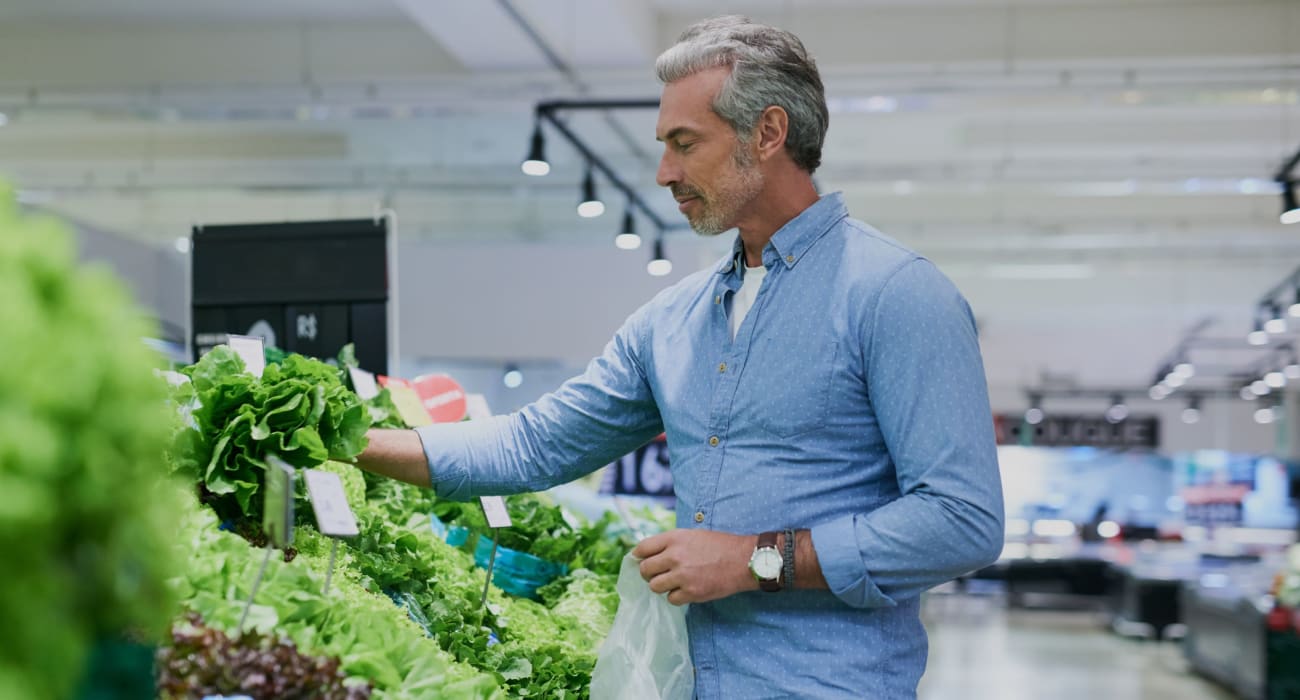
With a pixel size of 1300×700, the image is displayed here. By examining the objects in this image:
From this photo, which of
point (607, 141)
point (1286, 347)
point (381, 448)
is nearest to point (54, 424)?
point (381, 448)

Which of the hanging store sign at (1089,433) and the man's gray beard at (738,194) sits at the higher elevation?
the man's gray beard at (738,194)

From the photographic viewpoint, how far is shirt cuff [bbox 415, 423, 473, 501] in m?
2.19

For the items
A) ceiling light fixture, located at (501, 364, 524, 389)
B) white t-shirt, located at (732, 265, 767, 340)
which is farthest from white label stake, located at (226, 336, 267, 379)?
ceiling light fixture, located at (501, 364, 524, 389)

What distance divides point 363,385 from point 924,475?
151 centimetres

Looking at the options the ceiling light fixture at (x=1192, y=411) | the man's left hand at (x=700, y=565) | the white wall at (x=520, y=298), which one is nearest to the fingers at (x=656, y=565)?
the man's left hand at (x=700, y=565)

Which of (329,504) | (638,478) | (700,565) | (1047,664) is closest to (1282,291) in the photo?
(1047,664)

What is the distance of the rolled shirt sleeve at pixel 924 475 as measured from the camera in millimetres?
1758

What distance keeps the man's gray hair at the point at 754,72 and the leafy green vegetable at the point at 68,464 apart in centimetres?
121

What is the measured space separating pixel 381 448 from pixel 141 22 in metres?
8.51

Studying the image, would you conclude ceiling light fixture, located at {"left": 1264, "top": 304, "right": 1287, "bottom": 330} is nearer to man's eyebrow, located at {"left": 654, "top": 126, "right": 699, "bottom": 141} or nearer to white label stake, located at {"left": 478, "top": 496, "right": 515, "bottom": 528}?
white label stake, located at {"left": 478, "top": 496, "right": 515, "bottom": 528}

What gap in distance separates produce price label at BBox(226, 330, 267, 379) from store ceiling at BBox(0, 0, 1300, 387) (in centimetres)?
552

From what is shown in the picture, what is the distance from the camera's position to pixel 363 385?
114 inches

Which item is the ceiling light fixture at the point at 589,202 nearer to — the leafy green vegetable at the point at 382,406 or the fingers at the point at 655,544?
the leafy green vegetable at the point at 382,406

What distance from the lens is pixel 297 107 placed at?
8.89 meters
